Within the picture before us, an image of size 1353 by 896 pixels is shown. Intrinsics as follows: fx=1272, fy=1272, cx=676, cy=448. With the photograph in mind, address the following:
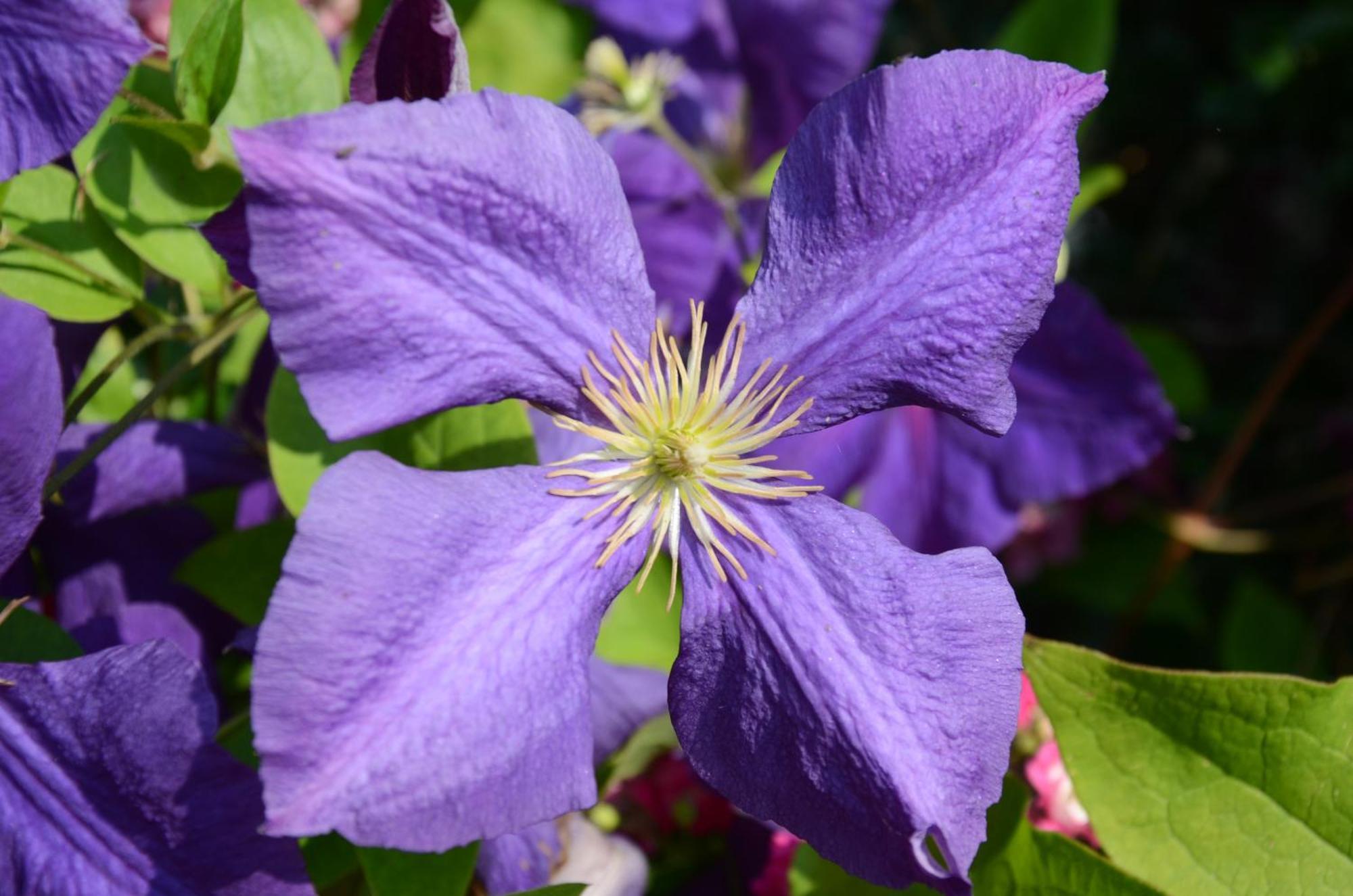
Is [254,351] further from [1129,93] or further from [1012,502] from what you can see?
[1129,93]

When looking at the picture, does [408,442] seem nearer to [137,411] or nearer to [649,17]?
[137,411]

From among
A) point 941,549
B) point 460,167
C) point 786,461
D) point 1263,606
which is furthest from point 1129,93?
point 460,167

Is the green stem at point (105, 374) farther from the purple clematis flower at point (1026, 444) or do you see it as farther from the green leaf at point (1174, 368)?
the green leaf at point (1174, 368)

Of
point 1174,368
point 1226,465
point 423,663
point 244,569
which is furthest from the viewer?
point 1174,368

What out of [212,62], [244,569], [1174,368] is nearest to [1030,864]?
[244,569]

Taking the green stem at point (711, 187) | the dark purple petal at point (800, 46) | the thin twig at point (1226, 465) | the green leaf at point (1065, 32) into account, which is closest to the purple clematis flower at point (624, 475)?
the green stem at point (711, 187)

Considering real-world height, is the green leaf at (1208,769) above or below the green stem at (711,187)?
below

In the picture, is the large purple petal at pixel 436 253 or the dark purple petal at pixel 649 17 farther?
the dark purple petal at pixel 649 17
